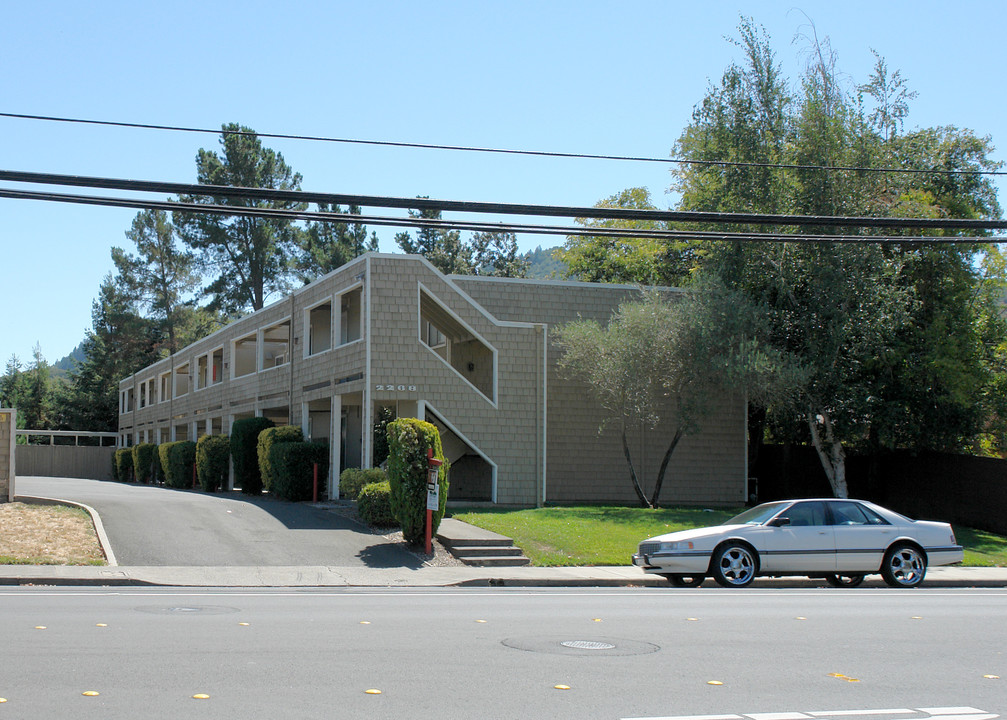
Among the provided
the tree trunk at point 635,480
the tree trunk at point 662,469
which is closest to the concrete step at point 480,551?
the tree trunk at point 635,480

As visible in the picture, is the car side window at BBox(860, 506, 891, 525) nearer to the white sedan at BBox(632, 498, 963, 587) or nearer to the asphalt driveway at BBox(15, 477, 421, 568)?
the white sedan at BBox(632, 498, 963, 587)

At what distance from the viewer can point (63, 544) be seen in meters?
17.8

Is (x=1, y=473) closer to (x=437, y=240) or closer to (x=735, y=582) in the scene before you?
(x=735, y=582)

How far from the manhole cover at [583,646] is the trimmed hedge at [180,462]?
3101cm

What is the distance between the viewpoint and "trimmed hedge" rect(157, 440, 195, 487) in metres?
38.2

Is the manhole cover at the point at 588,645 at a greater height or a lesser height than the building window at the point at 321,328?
lesser

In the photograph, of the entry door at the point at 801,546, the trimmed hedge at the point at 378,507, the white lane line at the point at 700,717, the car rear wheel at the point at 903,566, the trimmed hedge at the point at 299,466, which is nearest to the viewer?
the white lane line at the point at 700,717

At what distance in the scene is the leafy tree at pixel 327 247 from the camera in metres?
64.0

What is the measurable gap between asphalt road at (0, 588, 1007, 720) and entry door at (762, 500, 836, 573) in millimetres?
2638

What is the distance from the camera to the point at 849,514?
53.8 ft

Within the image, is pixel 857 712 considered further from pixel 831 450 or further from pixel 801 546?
pixel 831 450

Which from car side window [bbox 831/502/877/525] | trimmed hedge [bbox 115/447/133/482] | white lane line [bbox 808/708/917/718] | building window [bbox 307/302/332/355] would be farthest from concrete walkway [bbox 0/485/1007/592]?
trimmed hedge [bbox 115/447/133/482]

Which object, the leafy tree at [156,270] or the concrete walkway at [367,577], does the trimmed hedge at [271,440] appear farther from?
the leafy tree at [156,270]

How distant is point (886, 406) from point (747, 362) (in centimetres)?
496
